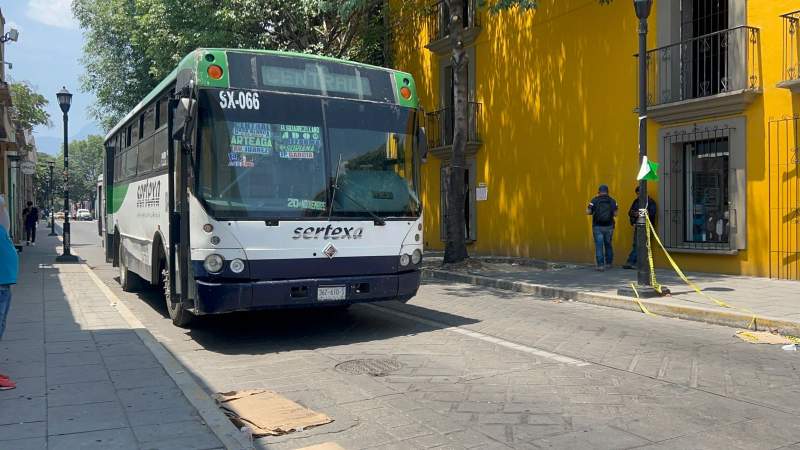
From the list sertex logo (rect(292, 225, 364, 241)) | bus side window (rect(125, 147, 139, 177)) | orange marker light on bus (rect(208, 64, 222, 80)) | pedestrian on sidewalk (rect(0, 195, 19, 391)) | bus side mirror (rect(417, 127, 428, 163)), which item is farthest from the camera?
bus side window (rect(125, 147, 139, 177))

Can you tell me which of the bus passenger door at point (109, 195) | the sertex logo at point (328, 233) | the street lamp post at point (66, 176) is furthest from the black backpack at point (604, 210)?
the street lamp post at point (66, 176)

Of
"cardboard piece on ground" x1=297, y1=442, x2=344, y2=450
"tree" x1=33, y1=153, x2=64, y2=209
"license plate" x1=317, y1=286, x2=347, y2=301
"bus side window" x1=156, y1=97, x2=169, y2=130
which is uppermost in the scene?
"tree" x1=33, y1=153, x2=64, y2=209

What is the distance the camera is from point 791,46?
1204cm

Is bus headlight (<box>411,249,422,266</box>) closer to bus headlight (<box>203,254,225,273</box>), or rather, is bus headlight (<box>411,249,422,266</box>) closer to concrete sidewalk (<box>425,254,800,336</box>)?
bus headlight (<box>203,254,225,273</box>)

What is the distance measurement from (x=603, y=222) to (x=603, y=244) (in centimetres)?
68

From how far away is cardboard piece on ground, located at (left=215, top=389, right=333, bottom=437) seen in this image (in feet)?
15.9

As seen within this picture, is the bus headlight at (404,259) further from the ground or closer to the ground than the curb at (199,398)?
further from the ground

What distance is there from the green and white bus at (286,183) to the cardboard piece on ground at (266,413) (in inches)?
67.1

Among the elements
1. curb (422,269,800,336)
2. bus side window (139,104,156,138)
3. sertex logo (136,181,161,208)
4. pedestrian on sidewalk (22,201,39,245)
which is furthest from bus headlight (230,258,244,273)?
pedestrian on sidewalk (22,201,39,245)

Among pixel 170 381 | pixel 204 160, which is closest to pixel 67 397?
pixel 170 381

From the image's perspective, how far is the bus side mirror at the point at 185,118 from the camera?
7031 mm

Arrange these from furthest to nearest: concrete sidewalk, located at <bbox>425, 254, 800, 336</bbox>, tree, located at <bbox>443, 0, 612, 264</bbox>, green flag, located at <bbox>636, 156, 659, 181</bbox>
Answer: tree, located at <bbox>443, 0, 612, 264</bbox> → green flag, located at <bbox>636, 156, 659, 181</bbox> → concrete sidewalk, located at <bbox>425, 254, 800, 336</bbox>

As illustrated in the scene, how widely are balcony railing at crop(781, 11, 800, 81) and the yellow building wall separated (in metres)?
0.13

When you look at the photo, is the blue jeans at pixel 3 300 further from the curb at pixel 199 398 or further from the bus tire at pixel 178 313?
the bus tire at pixel 178 313
